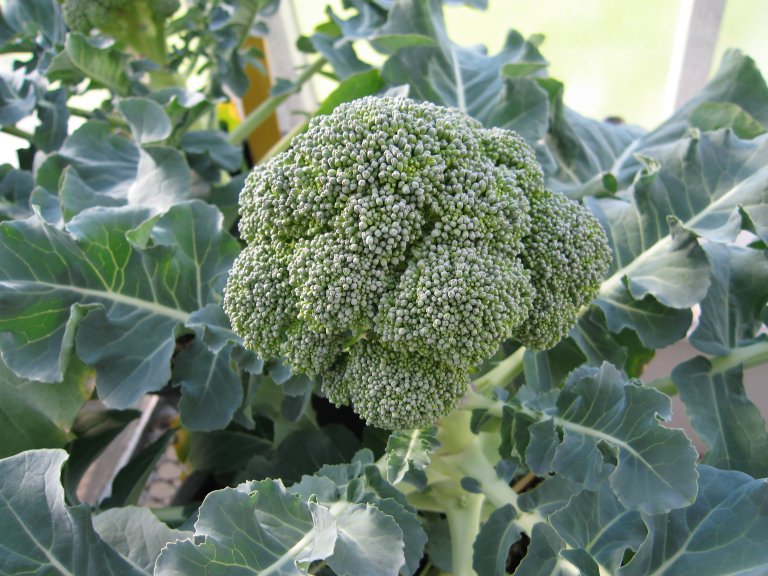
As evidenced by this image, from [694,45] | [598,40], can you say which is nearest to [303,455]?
[694,45]

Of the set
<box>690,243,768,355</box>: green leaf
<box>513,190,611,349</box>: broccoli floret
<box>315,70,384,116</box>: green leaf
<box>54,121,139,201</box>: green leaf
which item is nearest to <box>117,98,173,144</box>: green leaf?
<box>54,121,139,201</box>: green leaf

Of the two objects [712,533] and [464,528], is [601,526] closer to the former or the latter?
[712,533]

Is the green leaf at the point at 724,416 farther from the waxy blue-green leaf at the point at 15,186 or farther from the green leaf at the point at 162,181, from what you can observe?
the waxy blue-green leaf at the point at 15,186

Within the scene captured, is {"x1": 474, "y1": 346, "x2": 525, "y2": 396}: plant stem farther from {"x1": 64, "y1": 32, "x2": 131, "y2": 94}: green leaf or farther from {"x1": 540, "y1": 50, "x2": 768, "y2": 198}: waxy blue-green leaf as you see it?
{"x1": 64, "y1": 32, "x2": 131, "y2": 94}: green leaf

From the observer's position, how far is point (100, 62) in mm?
1137

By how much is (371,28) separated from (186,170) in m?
0.47

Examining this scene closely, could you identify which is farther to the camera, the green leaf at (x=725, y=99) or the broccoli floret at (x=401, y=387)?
the green leaf at (x=725, y=99)

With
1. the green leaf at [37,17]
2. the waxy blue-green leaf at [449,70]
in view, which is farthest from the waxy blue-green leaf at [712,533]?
the green leaf at [37,17]

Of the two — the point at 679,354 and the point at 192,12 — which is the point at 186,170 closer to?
the point at 192,12

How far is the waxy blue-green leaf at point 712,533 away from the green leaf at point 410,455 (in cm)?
23

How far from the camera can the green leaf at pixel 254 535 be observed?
0.57 meters

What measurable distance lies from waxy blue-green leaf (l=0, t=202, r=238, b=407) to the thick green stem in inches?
16.9

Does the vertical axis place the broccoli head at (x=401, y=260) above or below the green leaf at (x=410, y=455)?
above

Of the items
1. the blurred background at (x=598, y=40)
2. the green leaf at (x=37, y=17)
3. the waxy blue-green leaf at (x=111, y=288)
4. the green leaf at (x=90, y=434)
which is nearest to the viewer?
the waxy blue-green leaf at (x=111, y=288)
